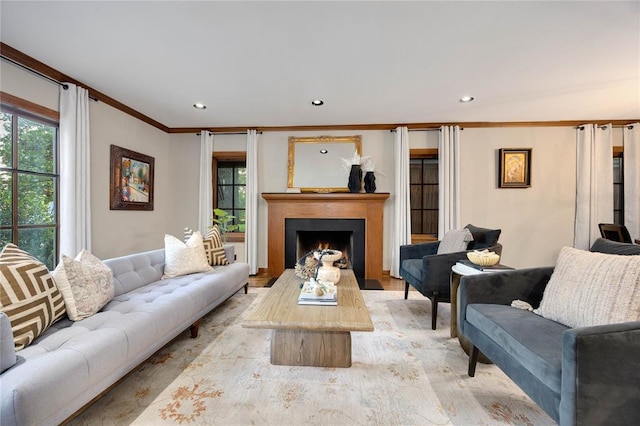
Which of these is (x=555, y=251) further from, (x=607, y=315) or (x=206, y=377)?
(x=206, y=377)

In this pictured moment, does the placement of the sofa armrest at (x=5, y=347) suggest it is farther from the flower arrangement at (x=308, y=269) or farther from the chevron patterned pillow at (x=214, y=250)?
the chevron patterned pillow at (x=214, y=250)

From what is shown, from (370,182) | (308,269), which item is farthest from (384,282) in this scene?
(308,269)

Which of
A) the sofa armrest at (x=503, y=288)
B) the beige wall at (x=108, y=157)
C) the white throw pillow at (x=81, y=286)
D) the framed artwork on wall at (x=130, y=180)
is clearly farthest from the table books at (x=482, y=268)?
the framed artwork on wall at (x=130, y=180)

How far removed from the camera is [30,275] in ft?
4.79

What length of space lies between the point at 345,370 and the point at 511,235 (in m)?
3.74

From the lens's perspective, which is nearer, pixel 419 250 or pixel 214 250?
pixel 214 250

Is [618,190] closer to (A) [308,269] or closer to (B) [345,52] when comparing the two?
(B) [345,52]

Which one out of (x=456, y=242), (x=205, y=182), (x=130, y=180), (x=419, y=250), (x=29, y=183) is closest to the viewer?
(x=29, y=183)

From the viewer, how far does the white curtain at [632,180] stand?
389 cm

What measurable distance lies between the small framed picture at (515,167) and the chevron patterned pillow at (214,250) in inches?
162

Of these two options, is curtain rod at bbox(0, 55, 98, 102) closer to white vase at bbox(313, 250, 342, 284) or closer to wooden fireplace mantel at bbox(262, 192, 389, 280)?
wooden fireplace mantel at bbox(262, 192, 389, 280)

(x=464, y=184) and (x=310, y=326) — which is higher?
(x=464, y=184)

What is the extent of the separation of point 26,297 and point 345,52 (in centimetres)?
263

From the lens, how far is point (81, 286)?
169 centimetres
